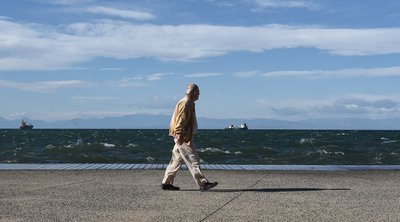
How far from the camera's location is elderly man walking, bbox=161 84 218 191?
1075 cm

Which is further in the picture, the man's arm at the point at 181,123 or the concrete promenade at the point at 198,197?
the man's arm at the point at 181,123

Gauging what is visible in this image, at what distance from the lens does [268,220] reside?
738cm

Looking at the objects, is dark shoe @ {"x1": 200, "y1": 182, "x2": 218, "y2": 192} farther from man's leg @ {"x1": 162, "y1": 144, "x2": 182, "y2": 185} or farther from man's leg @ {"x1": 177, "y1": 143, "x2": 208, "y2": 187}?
man's leg @ {"x1": 162, "y1": 144, "x2": 182, "y2": 185}

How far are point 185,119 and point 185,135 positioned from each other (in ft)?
0.92

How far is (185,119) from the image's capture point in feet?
35.4

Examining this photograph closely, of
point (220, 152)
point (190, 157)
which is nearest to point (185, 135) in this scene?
point (190, 157)

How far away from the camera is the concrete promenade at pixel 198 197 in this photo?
25.5ft

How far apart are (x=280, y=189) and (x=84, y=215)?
431 cm

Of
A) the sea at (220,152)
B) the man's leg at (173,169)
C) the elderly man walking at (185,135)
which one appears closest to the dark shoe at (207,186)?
the elderly man walking at (185,135)

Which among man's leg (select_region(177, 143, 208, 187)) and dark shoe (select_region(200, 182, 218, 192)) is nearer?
dark shoe (select_region(200, 182, 218, 192))

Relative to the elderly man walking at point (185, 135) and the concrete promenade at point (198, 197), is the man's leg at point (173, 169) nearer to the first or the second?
the elderly man walking at point (185, 135)

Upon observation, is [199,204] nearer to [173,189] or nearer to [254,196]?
[254,196]

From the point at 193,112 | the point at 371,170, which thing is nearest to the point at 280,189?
the point at 193,112

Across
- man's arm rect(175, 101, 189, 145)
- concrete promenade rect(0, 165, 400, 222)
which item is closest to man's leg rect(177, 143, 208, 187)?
man's arm rect(175, 101, 189, 145)
